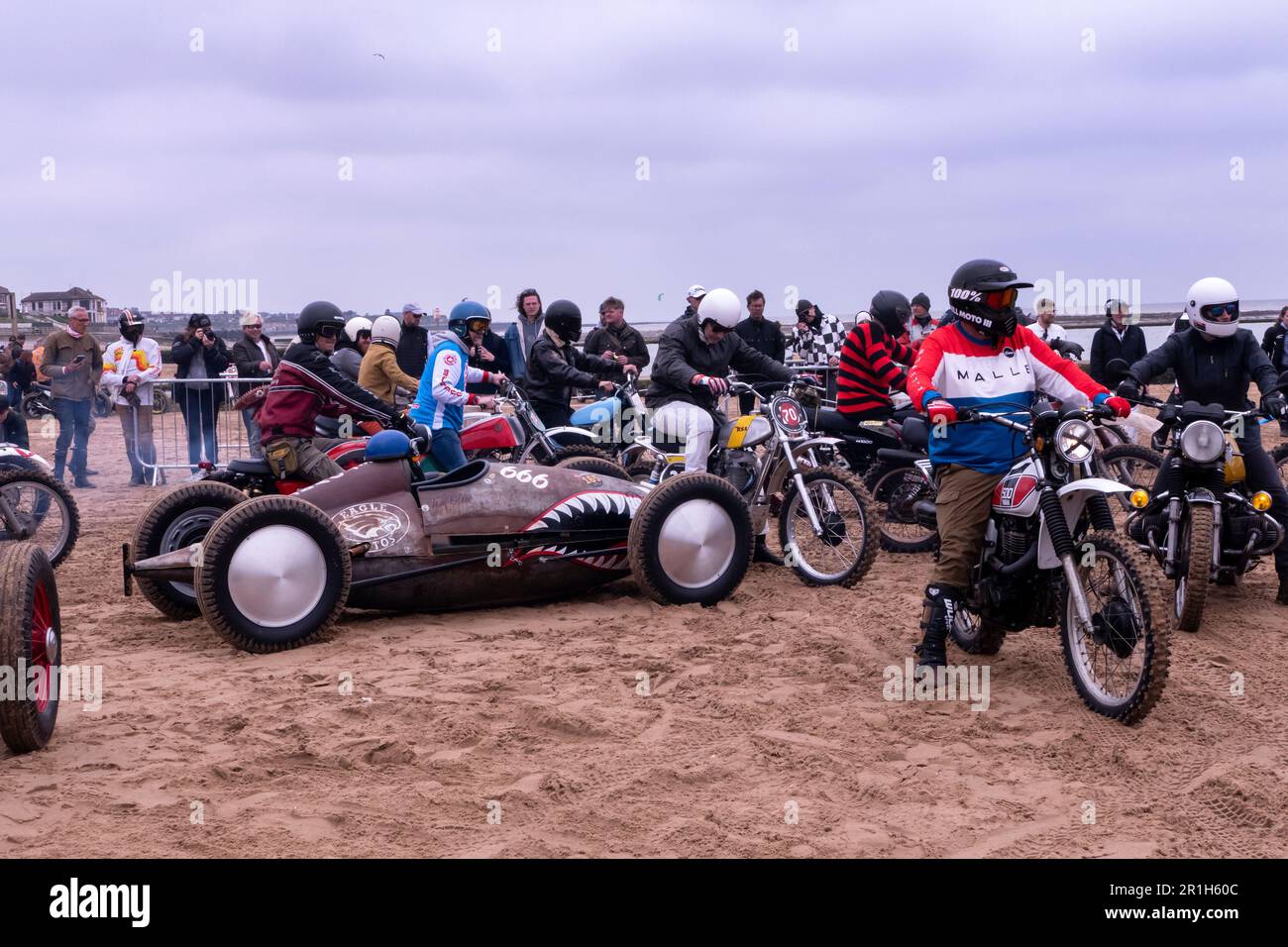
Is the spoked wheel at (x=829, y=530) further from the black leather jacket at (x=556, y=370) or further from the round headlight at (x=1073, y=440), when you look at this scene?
the black leather jacket at (x=556, y=370)

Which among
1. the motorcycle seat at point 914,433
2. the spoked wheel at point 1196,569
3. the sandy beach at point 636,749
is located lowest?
the sandy beach at point 636,749

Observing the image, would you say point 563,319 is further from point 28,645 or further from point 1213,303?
point 28,645

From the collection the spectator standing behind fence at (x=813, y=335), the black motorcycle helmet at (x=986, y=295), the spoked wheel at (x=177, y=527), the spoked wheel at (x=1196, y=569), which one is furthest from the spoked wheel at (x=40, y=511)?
the spectator standing behind fence at (x=813, y=335)

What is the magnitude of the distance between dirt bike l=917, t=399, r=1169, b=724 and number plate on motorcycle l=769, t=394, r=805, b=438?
102 inches

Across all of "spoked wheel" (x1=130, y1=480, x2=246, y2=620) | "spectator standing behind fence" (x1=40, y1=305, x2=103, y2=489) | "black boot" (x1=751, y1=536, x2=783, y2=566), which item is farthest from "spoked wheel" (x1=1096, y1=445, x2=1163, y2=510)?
"spectator standing behind fence" (x1=40, y1=305, x2=103, y2=489)

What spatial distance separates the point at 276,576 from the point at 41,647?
1677 millimetres

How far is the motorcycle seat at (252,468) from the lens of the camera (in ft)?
28.3

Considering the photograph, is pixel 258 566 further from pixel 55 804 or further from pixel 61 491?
pixel 61 491

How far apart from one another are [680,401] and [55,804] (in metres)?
5.73

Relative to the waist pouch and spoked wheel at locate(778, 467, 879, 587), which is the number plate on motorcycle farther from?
the waist pouch

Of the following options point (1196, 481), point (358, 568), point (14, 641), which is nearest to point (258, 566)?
point (358, 568)

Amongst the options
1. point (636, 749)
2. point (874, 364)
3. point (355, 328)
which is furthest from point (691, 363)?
point (355, 328)

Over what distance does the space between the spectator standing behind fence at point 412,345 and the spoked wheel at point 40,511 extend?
→ 226 inches
